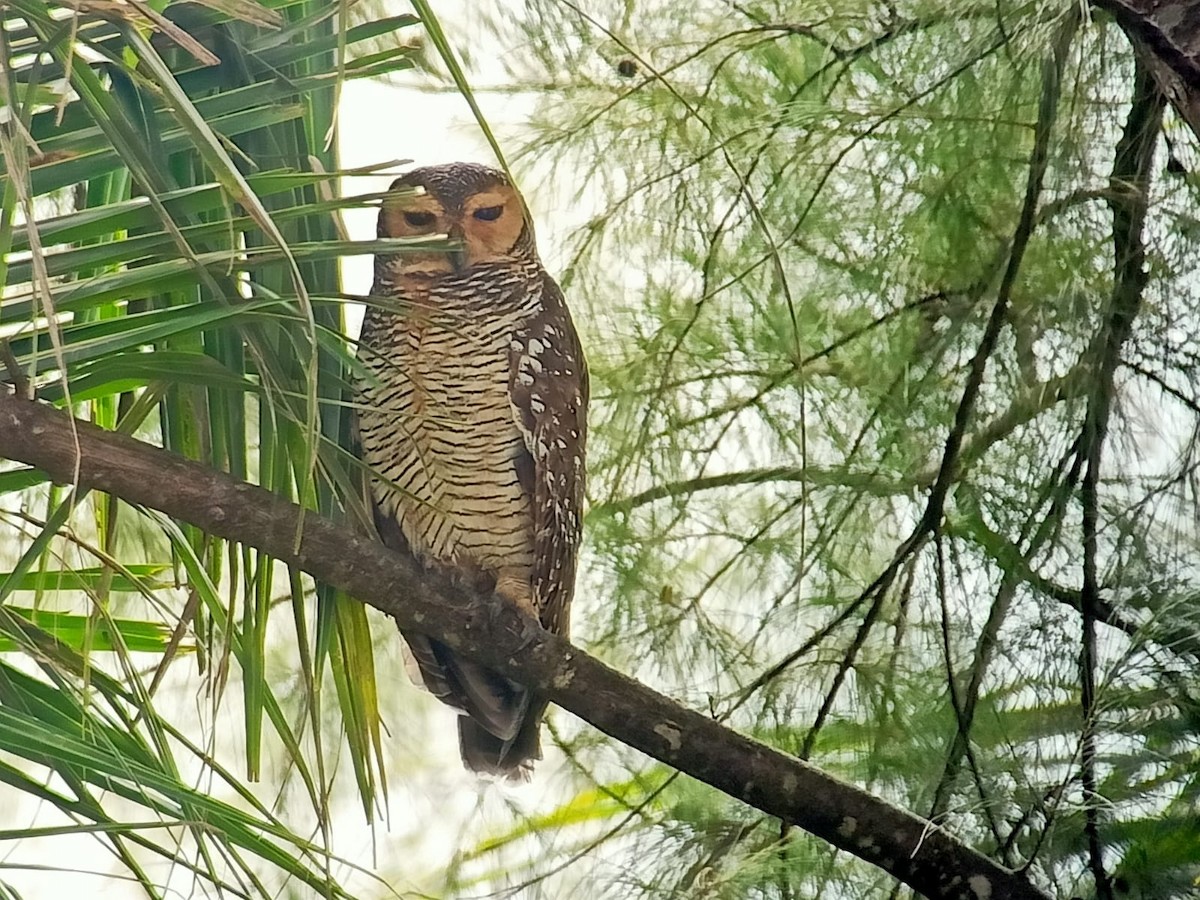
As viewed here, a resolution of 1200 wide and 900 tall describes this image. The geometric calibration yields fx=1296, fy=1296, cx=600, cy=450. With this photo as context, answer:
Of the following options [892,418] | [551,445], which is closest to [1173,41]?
[892,418]

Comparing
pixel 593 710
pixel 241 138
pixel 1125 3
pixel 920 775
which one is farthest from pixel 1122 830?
pixel 241 138

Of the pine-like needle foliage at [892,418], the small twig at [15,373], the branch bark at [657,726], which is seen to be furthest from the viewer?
the pine-like needle foliage at [892,418]

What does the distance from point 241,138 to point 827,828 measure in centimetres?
56

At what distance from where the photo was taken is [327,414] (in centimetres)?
82

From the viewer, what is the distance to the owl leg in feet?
3.22

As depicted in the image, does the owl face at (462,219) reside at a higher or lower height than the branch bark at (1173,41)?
higher

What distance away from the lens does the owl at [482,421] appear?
0.98m

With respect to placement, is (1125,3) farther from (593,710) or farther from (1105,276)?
(593,710)

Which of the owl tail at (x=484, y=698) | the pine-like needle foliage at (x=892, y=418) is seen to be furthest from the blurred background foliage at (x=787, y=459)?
the owl tail at (x=484, y=698)

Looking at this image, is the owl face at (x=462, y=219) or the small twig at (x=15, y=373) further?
the owl face at (x=462, y=219)

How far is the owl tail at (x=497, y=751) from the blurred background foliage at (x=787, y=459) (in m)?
0.08

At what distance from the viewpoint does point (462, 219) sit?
102 cm

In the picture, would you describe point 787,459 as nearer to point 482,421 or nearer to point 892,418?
point 892,418

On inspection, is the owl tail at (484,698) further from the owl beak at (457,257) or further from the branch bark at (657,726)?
the owl beak at (457,257)
